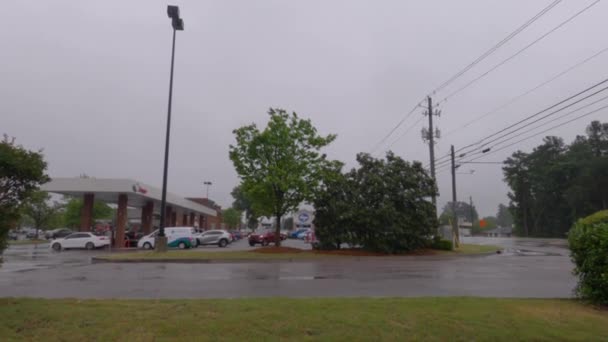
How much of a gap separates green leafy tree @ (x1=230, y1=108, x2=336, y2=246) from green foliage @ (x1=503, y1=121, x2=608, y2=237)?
188ft

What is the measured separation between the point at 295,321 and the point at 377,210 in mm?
18244

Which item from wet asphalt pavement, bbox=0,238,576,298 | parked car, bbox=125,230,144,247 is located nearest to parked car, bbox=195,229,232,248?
parked car, bbox=125,230,144,247

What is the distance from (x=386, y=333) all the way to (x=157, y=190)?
3513 cm

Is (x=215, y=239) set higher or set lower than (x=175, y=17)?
lower

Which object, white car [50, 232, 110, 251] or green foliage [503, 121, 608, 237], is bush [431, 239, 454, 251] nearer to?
white car [50, 232, 110, 251]

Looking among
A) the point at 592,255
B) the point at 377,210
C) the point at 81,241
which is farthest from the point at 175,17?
the point at 81,241

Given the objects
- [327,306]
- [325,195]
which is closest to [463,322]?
[327,306]

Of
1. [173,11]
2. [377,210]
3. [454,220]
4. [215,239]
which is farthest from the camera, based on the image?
[215,239]

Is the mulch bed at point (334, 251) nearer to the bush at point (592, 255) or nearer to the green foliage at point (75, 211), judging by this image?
the bush at point (592, 255)

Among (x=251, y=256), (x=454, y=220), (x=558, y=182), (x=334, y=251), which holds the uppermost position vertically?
(x=558, y=182)

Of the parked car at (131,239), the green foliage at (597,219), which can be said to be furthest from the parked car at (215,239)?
the green foliage at (597,219)

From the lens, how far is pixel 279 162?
23203mm

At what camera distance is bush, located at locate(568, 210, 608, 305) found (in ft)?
26.2

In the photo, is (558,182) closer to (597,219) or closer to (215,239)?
(215,239)
